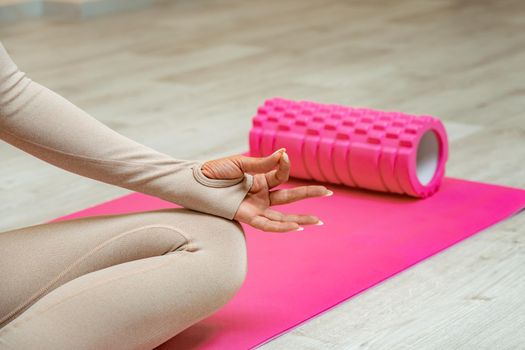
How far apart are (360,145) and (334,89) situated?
3.95 feet

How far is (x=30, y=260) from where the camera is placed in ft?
4.90

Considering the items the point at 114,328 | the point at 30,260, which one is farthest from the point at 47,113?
the point at 114,328

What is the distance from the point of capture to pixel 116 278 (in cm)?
142

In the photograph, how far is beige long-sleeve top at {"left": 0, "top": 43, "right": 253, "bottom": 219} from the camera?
1439 mm

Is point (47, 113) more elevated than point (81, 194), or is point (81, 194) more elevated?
point (47, 113)

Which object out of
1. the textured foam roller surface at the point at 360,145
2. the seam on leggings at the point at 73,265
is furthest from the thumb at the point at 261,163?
the textured foam roller surface at the point at 360,145

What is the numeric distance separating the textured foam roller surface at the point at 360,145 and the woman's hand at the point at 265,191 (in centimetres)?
71

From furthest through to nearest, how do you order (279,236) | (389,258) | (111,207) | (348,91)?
(348,91)
(111,207)
(279,236)
(389,258)

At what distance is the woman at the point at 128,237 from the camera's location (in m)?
1.41

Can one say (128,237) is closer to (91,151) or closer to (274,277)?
(91,151)

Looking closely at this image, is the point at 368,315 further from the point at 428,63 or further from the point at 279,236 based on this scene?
the point at 428,63

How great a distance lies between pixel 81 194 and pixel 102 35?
2447mm

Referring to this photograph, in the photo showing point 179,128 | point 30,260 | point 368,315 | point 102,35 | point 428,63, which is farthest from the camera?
point 102,35

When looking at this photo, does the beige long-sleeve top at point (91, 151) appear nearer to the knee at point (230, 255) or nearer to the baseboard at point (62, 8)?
the knee at point (230, 255)
